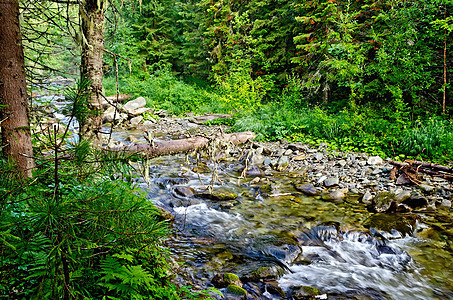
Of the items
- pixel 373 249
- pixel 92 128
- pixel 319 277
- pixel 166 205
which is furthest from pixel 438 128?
pixel 92 128

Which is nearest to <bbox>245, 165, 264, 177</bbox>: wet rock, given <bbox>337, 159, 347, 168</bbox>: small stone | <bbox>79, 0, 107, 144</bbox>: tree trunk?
<bbox>337, 159, 347, 168</bbox>: small stone

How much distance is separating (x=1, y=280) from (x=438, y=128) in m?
9.69

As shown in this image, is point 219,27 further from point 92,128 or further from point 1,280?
point 1,280

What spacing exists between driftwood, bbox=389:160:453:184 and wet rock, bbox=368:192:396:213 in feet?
3.55

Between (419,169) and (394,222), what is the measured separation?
2.58 m

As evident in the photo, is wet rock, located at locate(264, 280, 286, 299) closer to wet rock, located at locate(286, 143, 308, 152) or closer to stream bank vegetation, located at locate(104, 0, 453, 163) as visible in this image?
stream bank vegetation, located at locate(104, 0, 453, 163)

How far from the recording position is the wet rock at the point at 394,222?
5.09m

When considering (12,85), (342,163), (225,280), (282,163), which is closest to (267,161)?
Answer: (282,163)

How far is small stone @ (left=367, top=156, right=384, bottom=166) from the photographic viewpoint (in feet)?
25.3

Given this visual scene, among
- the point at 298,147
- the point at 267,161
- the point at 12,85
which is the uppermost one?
the point at 12,85

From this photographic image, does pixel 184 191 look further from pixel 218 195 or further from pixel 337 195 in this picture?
pixel 337 195

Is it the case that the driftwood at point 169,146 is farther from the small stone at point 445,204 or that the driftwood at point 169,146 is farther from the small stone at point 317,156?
the small stone at point 445,204

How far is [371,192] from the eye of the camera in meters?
6.55

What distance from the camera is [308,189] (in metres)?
6.96
